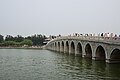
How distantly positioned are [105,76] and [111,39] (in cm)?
1030

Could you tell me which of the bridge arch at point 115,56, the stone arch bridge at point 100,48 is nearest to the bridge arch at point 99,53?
the stone arch bridge at point 100,48

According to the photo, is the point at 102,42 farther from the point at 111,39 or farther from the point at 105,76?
the point at 105,76

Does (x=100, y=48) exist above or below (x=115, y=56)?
above

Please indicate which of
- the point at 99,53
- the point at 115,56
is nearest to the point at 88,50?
the point at 99,53

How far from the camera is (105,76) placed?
2853 cm

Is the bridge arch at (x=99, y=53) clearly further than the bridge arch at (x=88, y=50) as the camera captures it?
No

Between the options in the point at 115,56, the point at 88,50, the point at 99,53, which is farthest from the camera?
the point at 88,50

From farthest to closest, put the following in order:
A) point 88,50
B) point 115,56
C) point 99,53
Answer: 1. point 88,50
2. point 99,53
3. point 115,56

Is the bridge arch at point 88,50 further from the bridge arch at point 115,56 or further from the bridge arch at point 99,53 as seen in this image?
the bridge arch at point 115,56

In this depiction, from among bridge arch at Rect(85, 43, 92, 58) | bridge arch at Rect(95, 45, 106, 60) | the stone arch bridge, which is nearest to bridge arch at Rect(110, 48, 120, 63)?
the stone arch bridge

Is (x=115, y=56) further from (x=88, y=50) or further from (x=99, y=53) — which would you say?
(x=88, y=50)

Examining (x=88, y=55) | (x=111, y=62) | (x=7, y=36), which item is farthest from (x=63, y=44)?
(x=7, y=36)

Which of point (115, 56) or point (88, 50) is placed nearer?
point (115, 56)

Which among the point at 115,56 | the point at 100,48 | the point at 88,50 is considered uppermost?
the point at 100,48
